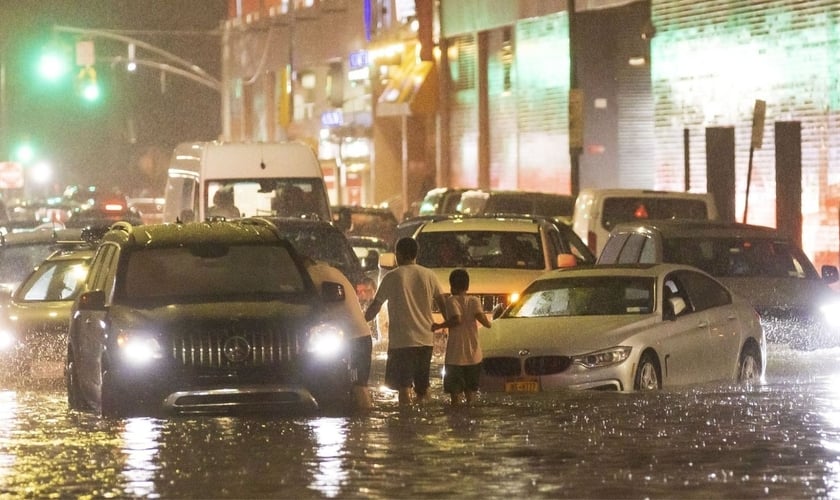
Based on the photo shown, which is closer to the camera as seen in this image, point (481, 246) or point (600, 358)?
point (600, 358)

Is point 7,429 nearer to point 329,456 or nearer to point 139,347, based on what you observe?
point 139,347

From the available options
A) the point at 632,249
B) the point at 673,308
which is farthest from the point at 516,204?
the point at 673,308

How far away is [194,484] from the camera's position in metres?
11.4

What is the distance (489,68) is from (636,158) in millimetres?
6967

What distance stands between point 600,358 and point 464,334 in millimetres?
1344

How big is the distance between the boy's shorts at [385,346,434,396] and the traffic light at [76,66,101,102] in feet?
120

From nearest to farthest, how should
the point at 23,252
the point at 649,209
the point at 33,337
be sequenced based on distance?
the point at 33,337, the point at 23,252, the point at 649,209

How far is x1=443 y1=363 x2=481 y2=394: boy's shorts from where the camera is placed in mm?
15828

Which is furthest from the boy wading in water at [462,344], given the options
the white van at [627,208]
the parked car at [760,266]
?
the white van at [627,208]

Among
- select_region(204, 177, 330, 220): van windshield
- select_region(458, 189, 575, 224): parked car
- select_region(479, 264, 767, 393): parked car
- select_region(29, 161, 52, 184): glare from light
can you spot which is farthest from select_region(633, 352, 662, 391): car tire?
select_region(29, 161, 52, 184): glare from light

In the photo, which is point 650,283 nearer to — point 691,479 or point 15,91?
point 691,479

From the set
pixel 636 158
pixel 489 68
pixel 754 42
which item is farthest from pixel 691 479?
pixel 489 68

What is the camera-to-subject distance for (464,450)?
1282cm

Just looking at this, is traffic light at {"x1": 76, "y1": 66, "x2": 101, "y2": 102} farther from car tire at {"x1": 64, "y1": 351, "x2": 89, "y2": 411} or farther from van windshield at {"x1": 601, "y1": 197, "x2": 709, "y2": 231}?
car tire at {"x1": 64, "y1": 351, "x2": 89, "y2": 411}
